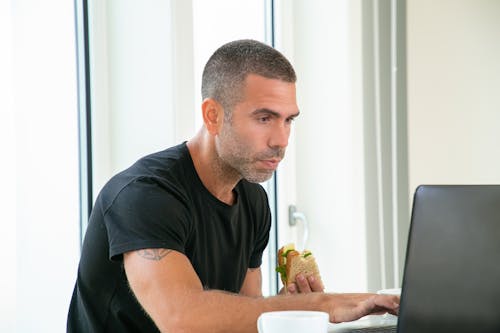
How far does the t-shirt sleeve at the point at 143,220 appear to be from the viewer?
156 centimetres

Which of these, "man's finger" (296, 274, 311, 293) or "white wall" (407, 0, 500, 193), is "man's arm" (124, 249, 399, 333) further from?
"white wall" (407, 0, 500, 193)

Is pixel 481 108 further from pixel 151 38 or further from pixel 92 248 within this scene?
pixel 92 248

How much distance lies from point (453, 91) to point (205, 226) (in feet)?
5.98

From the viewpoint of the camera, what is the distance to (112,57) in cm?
227

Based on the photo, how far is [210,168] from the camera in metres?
1.84

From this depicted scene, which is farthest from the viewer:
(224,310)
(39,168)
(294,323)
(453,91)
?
(453,91)

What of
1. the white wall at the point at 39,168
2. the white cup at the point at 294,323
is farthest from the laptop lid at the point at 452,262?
the white wall at the point at 39,168

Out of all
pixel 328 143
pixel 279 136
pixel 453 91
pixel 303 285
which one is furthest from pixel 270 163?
pixel 453 91

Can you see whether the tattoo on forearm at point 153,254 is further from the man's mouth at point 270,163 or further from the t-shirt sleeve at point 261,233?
the t-shirt sleeve at point 261,233

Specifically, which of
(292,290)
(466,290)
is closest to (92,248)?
(292,290)

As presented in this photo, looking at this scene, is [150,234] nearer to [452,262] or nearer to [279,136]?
[279,136]

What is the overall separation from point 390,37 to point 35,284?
1.76 metres

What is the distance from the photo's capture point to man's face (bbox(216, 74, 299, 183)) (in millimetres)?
1796

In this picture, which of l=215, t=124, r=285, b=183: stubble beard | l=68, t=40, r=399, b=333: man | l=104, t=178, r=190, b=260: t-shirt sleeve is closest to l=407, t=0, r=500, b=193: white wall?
l=68, t=40, r=399, b=333: man
